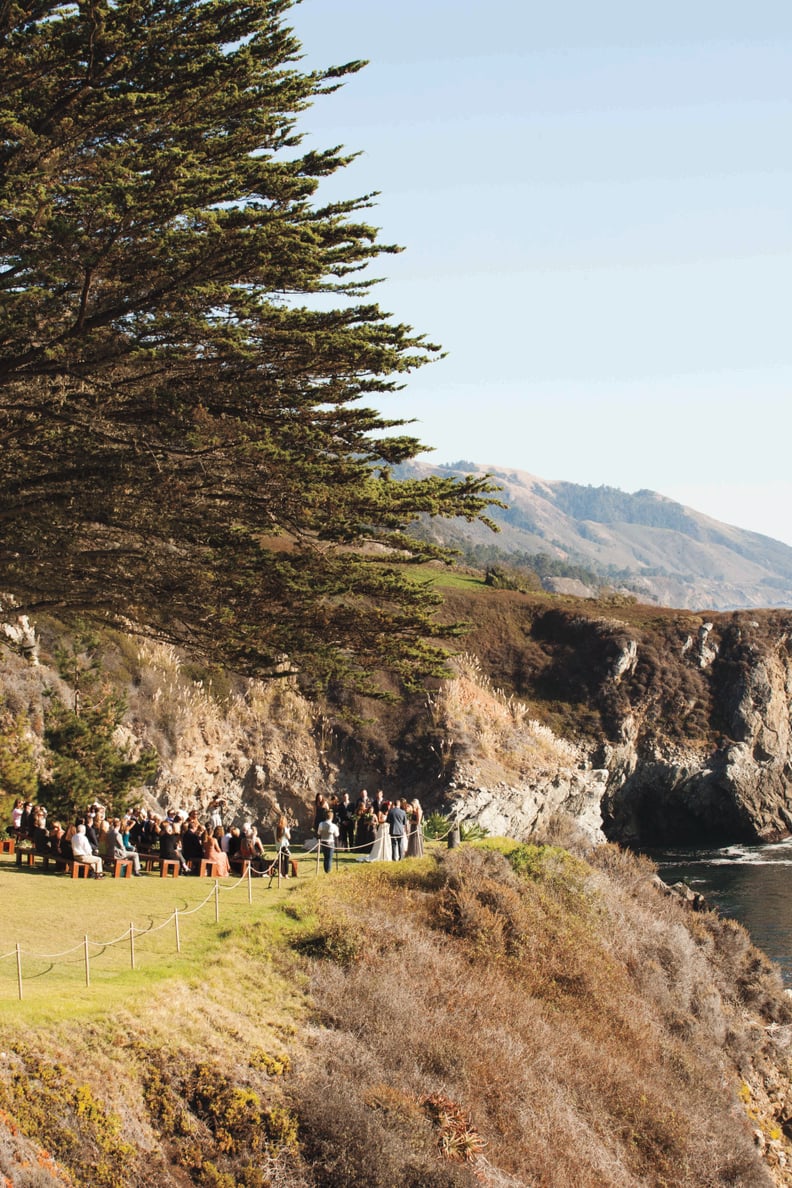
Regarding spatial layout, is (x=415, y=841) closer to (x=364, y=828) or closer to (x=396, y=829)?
(x=396, y=829)

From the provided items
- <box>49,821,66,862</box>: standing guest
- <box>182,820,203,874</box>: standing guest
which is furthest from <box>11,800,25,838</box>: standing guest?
<box>182,820,203,874</box>: standing guest

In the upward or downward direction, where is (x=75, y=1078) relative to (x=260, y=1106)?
upward

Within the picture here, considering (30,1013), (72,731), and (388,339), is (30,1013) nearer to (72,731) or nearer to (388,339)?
(388,339)

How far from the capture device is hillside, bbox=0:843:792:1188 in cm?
1312

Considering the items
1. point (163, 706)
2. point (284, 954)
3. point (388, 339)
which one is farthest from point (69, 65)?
point (163, 706)

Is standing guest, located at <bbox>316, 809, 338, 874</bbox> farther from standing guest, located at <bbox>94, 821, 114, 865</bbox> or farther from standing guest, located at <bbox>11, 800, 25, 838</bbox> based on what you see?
standing guest, located at <bbox>11, 800, 25, 838</bbox>

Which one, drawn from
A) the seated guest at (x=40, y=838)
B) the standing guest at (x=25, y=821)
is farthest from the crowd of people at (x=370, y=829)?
the standing guest at (x=25, y=821)

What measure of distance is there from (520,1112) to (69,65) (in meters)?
16.6

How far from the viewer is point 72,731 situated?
2705 cm

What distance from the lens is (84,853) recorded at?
2181 cm

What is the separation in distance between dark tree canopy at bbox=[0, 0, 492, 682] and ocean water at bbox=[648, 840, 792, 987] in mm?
22418

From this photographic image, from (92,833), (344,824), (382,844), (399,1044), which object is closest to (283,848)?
(382,844)

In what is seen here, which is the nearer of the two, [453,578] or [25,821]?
[25,821]

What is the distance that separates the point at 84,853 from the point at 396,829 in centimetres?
743
